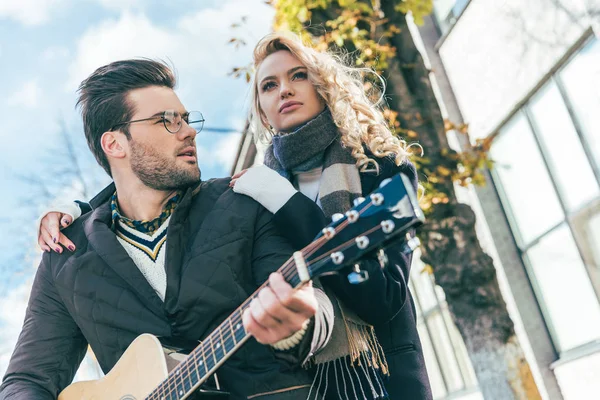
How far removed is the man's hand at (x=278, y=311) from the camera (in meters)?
1.95

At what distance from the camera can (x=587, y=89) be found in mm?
5707

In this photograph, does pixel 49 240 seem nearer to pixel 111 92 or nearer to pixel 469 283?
pixel 111 92

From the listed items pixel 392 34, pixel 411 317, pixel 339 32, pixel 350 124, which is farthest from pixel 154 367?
pixel 392 34

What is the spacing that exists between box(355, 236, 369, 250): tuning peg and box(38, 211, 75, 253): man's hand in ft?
4.86

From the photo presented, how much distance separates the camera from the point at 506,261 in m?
7.11

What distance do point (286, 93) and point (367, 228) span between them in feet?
5.60

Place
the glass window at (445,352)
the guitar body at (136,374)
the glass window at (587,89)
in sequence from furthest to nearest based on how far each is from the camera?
the glass window at (445,352), the glass window at (587,89), the guitar body at (136,374)

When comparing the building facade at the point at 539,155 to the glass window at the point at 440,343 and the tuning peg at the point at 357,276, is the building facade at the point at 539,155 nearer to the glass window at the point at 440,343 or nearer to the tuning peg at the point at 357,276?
the glass window at the point at 440,343

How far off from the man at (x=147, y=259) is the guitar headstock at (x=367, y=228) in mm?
314

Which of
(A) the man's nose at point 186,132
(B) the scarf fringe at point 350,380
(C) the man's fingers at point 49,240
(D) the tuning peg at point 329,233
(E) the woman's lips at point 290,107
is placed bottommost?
(B) the scarf fringe at point 350,380

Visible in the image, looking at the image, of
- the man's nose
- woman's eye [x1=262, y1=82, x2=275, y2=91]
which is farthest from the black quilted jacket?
woman's eye [x1=262, y1=82, x2=275, y2=91]

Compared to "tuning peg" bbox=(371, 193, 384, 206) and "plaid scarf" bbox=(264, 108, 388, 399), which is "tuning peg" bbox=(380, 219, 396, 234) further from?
"plaid scarf" bbox=(264, 108, 388, 399)

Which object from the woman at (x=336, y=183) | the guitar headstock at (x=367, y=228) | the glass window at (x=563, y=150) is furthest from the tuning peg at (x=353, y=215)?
the glass window at (x=563, y=150)

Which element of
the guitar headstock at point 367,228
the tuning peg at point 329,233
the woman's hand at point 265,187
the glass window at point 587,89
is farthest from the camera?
the glass window at point 587,89
